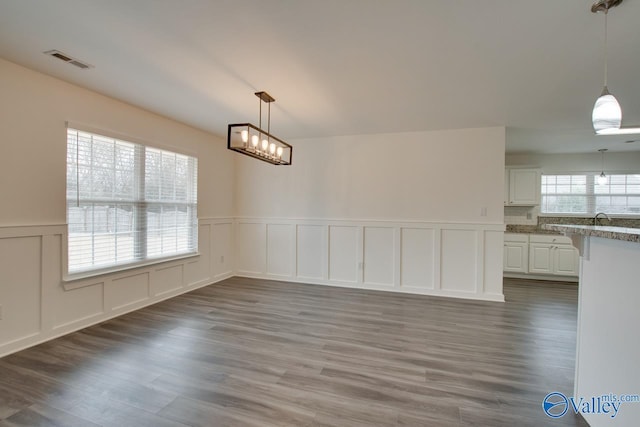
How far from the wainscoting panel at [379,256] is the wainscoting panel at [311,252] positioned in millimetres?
739

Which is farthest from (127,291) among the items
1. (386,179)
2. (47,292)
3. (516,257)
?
(516,257)

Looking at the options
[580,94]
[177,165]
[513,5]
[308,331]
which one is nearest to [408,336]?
[308,331]

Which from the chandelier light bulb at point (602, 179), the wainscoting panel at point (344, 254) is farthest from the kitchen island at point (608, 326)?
the chandelier light bulb at point (602, 179)

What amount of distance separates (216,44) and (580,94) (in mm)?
3597

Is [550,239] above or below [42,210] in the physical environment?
below

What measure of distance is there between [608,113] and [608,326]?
120 cm

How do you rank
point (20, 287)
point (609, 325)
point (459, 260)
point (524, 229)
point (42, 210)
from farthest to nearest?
point (524, 229), point (459, 260), point (42, 210), point (20, 287), point (609, 325)

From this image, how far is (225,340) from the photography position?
2.83m

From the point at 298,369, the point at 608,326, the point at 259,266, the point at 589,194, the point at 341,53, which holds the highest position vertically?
the point at 341,53

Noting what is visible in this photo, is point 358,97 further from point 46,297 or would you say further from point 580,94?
point 46,297

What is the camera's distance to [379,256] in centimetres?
473

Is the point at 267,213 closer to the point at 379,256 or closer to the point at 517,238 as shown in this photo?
the point at 379,256

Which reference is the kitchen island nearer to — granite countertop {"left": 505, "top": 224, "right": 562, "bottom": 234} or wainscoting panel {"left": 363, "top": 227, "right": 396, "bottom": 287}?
wainscoting panel {"left": 363, "top": 227, "right": 396, "bottom": 287}

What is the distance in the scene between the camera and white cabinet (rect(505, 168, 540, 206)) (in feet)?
18.8
